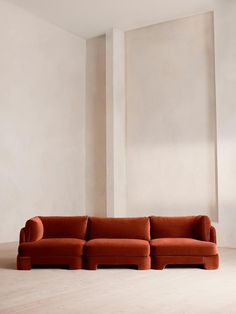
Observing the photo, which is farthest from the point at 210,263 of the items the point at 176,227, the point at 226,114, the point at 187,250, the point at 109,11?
the point at 109,11

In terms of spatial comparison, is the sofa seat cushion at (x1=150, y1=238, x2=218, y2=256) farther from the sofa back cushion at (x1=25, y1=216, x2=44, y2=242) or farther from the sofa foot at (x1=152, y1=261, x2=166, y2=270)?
the sofa back cushion at (x1=25, y1=216, x2=44, y2=242)

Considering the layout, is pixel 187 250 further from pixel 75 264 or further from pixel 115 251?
pixel 75 264

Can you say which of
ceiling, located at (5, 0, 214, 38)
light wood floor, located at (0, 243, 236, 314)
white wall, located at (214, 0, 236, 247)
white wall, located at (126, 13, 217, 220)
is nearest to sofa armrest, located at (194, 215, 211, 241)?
light wood floor, located at (0, 243, 236, 314)

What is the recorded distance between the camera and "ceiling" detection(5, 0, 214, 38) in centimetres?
998

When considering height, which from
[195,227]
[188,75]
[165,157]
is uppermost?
[188,75]

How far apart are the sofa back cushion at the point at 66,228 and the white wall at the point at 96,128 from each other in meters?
4.18

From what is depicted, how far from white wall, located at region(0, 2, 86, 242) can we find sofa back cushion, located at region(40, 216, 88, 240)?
9.09ft

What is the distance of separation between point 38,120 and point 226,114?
4.09 m

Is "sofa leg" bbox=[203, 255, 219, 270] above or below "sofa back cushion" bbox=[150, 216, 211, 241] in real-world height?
below

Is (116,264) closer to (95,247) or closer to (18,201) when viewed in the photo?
(95,247)

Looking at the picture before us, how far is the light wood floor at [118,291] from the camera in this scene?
445 centimetres

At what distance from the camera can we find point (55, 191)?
36.4 feet

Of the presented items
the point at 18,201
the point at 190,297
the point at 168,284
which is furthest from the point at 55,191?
the point at 190,297

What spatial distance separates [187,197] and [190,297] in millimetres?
5580
